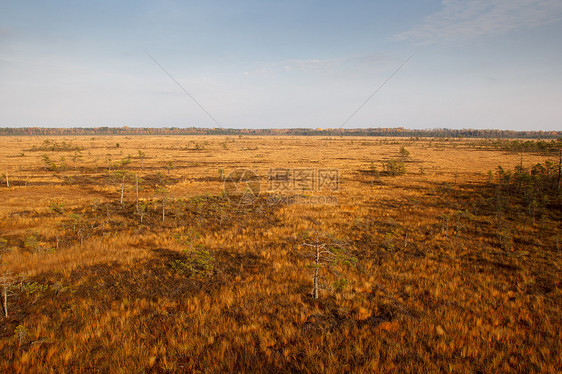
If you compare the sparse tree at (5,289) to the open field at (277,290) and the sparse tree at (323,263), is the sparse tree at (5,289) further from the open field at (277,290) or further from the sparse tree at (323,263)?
the sparse tree at (323,263)

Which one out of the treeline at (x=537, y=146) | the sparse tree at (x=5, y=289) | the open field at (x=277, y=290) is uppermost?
the treeline at (x=537, y=146)

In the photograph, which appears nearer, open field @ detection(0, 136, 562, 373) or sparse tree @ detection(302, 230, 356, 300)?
open field @ detection(0, 136, 562, 373)

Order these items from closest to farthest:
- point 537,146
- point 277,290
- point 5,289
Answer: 1. point 5,289
2. point 277,290
3. point 537,146

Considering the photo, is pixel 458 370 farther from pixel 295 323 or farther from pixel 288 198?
pixel 288 198

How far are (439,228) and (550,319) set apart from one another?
30.0 feet

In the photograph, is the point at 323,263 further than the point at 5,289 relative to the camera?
Yes

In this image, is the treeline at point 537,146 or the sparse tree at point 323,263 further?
the treeline at point 537,146

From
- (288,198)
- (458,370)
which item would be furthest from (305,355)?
(288,198)

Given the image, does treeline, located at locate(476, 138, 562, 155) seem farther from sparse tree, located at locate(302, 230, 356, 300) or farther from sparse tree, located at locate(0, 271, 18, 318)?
sparse tree, located at locate(0, 271, 18, 318)

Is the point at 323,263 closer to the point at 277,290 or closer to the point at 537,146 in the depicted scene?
the point at 277,290

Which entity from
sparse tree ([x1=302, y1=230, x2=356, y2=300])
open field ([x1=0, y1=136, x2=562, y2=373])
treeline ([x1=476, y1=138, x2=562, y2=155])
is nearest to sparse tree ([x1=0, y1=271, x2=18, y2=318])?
open field ([x1=0, y1=136, x2=562, y2=373])

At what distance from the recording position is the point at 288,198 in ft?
80.7

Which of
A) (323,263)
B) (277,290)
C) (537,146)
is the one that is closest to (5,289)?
(277,290)

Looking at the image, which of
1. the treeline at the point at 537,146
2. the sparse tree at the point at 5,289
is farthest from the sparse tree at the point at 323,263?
the treeline at the point at 537,146
